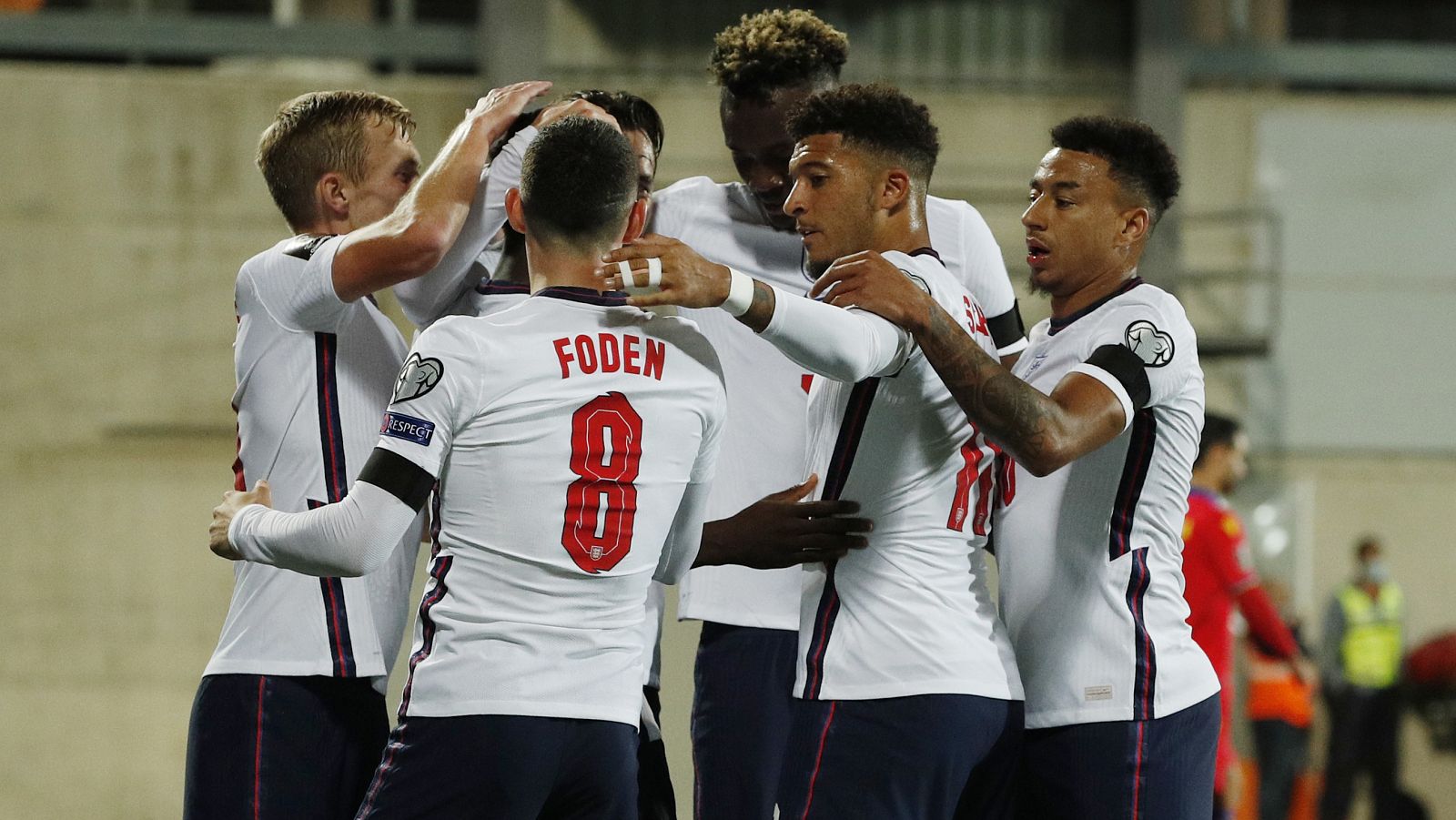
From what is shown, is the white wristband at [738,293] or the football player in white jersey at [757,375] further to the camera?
the football player in white jersey at [757,375]

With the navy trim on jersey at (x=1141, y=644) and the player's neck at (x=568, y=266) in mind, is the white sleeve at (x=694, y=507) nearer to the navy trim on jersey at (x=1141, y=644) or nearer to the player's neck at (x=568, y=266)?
the player's neck at (x=568, y=266)

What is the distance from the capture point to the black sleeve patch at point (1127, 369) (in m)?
2.56

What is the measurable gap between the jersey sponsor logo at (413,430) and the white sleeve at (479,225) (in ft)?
1.79

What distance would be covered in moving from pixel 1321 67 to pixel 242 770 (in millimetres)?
10383

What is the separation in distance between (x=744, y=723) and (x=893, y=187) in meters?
1.17

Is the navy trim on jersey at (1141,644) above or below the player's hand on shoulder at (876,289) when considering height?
below

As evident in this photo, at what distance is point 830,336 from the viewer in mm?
2285

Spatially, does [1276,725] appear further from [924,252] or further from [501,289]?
[501,289]

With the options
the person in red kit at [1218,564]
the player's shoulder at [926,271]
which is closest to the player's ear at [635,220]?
the player's shoulder at [926,271]

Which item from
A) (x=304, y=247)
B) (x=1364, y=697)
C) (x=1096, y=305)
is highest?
(x=304, y=247)

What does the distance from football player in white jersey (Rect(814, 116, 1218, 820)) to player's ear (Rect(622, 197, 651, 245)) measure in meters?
0.71

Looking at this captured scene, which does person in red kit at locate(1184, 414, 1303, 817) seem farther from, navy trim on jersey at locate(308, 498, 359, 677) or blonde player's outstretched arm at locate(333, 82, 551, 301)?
navy trim on jersey at locate(308, 498, 359, 677)

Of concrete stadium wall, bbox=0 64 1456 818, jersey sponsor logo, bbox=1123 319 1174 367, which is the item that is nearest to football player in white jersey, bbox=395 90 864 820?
jersey sponsor logo, bbox=1123 319 1174 367

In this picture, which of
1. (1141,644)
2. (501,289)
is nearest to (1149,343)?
(1141,644)
